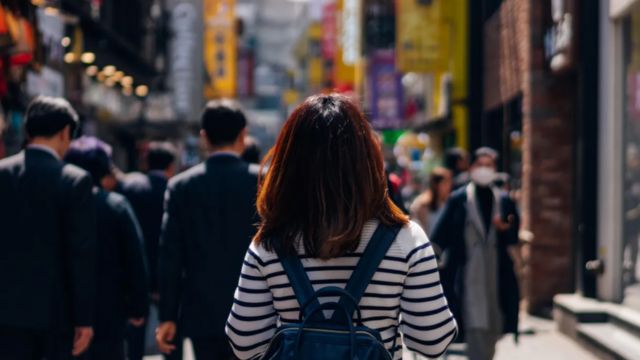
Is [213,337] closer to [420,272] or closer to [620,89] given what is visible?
[420,272]

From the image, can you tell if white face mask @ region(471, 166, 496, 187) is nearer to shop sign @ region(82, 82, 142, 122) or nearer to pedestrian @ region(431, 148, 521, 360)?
pedestrian @ region(431, 148, 521, 360)

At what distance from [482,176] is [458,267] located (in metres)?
0.71

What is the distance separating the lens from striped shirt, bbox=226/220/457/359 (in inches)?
113

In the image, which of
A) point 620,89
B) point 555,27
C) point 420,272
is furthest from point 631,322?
point 420,272

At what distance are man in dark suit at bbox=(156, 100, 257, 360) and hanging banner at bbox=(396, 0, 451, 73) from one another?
1763cm

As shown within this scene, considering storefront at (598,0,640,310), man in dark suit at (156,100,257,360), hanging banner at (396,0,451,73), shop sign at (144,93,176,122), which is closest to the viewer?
man in dark suit at (156,100,257,360)

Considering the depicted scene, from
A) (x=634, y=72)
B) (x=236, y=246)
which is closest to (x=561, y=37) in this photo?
(x=634, y=72)

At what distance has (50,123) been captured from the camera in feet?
16.6

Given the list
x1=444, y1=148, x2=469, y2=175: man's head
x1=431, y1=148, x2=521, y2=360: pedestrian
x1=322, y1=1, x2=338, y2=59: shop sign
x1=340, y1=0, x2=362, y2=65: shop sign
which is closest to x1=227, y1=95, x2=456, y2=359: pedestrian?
x1=431, y1=148, x2=521, y2=360: pedestrian

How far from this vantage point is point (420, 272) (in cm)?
291

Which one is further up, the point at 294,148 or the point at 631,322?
the point at 294,148

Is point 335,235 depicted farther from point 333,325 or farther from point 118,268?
point 118,268

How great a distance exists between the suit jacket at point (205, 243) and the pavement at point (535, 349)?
422 cm

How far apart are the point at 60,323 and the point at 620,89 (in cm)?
746
